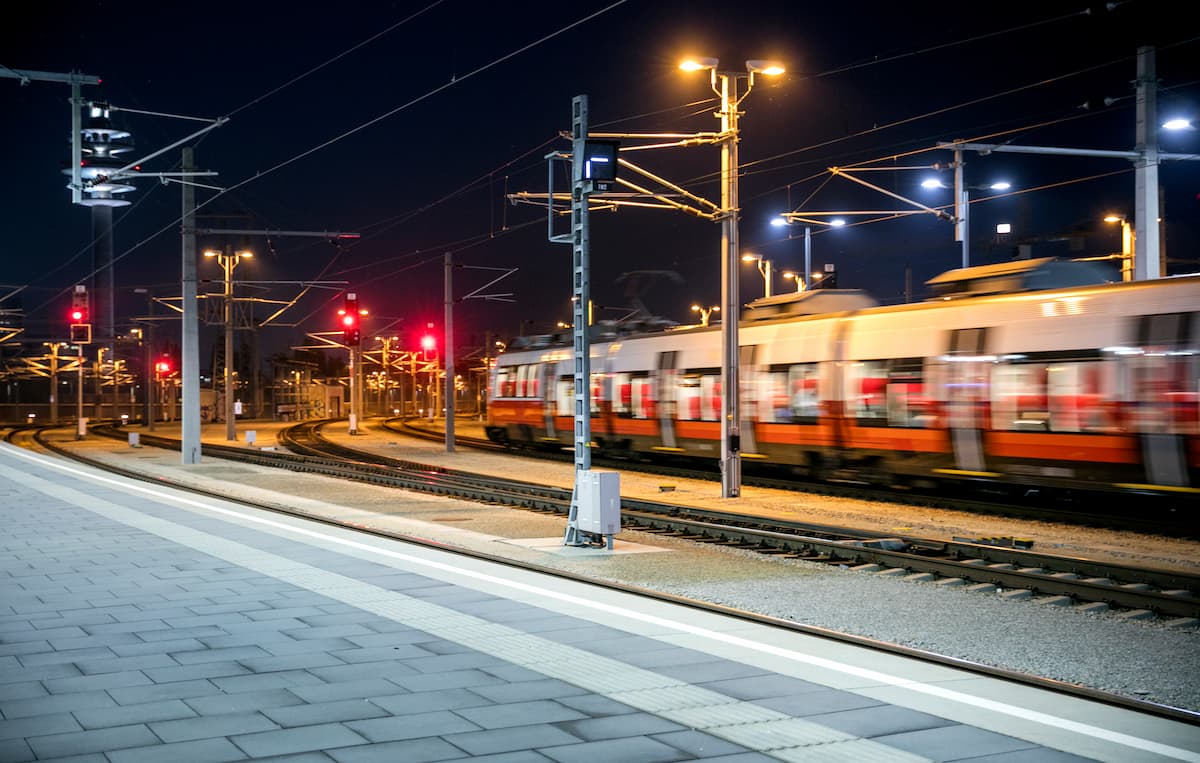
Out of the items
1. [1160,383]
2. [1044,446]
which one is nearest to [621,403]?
[1044,446]

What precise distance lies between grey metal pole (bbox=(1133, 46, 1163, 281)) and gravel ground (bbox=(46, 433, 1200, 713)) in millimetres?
4997

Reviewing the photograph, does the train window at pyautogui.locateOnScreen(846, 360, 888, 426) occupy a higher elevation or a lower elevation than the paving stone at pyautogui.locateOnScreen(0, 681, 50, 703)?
higher

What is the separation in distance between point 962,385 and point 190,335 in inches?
849

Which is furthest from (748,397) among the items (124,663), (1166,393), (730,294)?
(124,663)

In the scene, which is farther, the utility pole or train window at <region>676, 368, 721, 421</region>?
train window at <region>676, 368, 721, 421</region>

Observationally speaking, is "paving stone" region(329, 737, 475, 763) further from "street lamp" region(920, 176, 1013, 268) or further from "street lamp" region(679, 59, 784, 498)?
"street lamp" region(920, 176, 1013, 268)

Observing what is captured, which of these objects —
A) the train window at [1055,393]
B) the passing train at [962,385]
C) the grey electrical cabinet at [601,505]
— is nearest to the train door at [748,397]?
the passing train at [962,385]

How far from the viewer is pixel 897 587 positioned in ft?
38.0

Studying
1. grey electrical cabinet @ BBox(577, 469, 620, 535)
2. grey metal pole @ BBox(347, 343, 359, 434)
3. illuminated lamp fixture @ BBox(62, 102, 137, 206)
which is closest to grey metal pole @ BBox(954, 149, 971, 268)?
grey electrical cabinet @ BBox(577, 469, 620, 535)

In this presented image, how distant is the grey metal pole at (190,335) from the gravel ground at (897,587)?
10.2 meters

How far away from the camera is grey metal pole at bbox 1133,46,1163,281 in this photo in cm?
1909

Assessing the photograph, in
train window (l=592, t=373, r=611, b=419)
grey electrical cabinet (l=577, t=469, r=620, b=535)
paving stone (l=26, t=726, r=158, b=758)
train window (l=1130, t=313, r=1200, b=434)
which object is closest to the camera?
paving stone (l=26, t=726, r=158, b=758)

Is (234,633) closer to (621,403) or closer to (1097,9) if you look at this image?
(1097,9)

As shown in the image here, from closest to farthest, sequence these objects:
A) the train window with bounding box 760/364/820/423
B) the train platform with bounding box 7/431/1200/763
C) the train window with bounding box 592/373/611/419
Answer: the train platform with bounding box 7/431/1200/763
the train window with bounding box 760/364/820/423
the train window with bounding box 592/373/611/419
